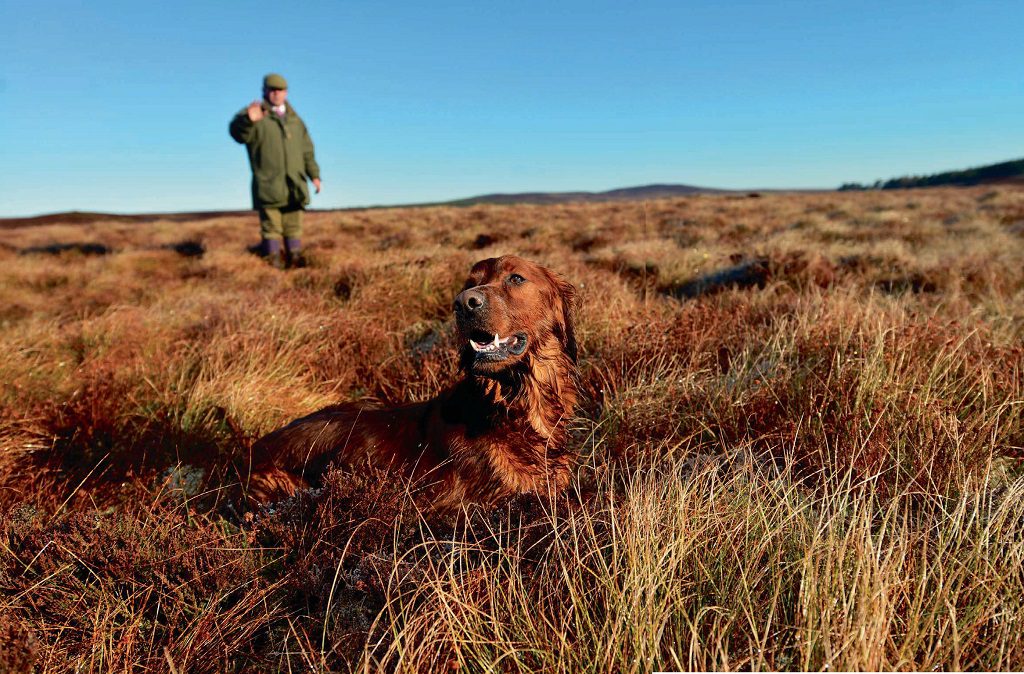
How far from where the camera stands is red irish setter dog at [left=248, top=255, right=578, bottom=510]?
7.37 feet

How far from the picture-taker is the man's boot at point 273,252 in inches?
382

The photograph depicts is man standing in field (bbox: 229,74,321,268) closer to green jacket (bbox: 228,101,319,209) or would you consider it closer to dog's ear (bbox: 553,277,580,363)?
green jacket (bbox: 228,101,319,209)

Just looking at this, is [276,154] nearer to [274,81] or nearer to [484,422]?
[274,81]

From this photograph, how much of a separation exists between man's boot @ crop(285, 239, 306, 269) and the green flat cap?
7.88 ft

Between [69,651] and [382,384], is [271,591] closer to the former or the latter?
[69,651]

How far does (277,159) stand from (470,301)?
804cm

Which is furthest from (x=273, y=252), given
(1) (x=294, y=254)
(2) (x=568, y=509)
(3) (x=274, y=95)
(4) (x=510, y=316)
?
(2) (x=568, y=509)

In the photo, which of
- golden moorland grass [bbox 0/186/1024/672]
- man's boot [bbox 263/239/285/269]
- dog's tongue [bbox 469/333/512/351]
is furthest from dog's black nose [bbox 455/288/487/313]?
man's boot [bbox 263/239/285/269]

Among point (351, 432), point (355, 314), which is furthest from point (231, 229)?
point (351, 432)

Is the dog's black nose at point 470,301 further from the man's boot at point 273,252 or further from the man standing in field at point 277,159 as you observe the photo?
the man's boot at point 273,252

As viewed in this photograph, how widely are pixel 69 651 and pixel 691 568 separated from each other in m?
1.67

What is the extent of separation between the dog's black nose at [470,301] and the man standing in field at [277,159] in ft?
25.9

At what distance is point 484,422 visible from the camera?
236 centimetres

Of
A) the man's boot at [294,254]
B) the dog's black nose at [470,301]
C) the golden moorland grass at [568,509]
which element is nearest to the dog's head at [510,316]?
the dog's black nose at [470,301]
